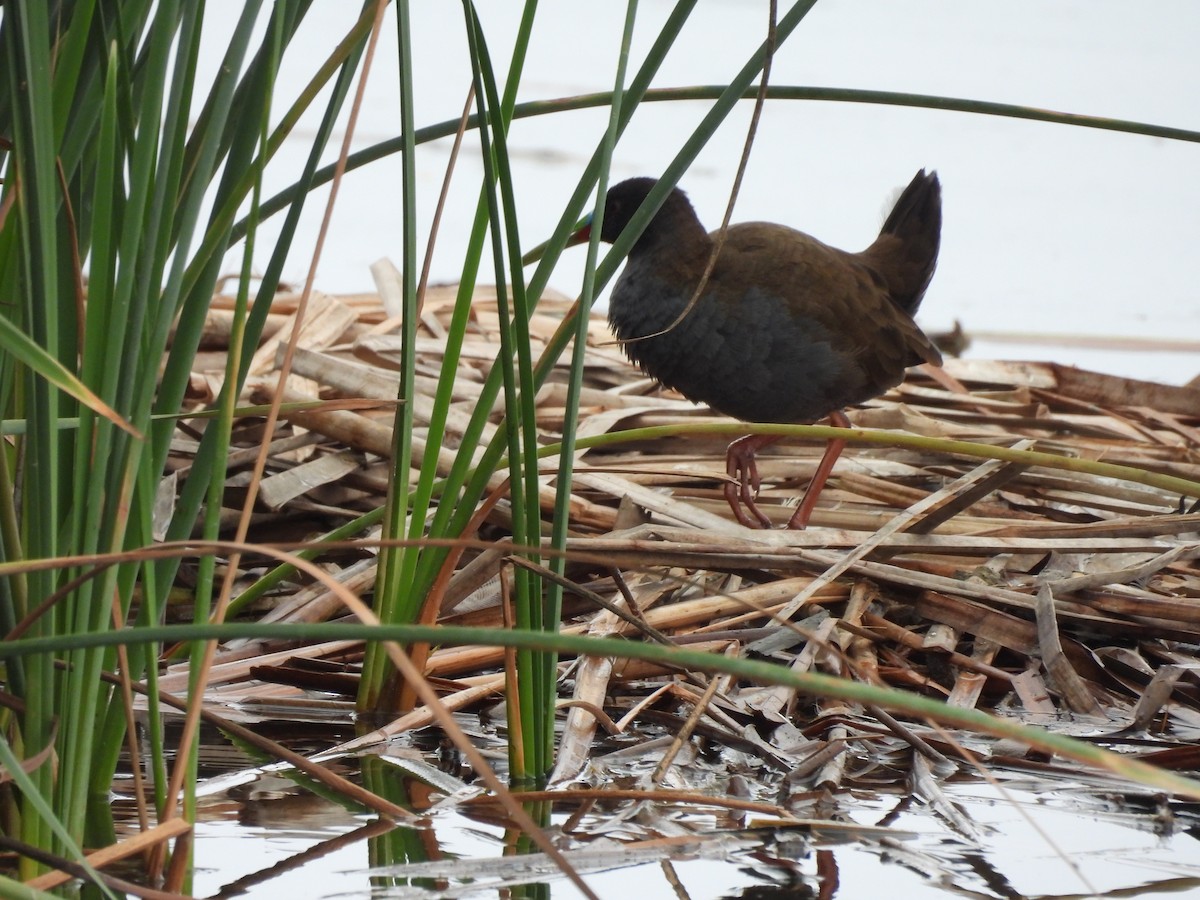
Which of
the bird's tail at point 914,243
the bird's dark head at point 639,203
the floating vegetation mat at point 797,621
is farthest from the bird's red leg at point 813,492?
the bird's tail at point 914,243

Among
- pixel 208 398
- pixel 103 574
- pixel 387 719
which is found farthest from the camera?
pixel 208 398

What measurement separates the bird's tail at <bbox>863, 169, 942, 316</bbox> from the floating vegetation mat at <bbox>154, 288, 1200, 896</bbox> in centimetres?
39

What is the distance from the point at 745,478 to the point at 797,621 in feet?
2.52

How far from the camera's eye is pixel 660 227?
306 cm

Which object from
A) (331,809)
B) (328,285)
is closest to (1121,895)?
(331,809)

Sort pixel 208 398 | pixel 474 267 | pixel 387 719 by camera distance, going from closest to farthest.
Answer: pixel 474 267, pixel 387 719, pixel 208 398

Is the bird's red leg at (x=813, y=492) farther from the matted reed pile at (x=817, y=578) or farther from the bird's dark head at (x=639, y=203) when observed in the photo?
the bird's dark head at (x=639, y=203)

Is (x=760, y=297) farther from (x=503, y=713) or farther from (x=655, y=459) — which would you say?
(x=503, y=713)

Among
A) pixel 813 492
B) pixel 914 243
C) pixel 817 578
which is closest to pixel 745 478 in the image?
pixel 813 492

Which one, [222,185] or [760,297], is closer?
[222,185]

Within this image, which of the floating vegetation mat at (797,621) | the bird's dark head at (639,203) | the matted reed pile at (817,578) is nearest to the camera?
the floating vegetation mat at (797,621)

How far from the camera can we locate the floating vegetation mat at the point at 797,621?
52.7 inches

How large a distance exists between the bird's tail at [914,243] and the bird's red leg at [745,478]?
0.79 m

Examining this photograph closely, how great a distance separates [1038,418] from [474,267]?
1920 millimetres
